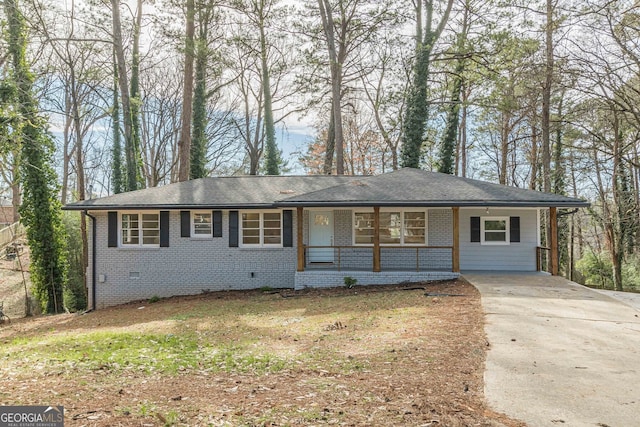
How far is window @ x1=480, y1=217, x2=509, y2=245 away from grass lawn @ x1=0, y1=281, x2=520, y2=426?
4.91 metres

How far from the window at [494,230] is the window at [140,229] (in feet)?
35.8

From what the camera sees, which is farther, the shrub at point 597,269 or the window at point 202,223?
the shrub at point 597,269

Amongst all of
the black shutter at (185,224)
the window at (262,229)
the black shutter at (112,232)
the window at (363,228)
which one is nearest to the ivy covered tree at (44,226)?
the black shutter at (112,232)

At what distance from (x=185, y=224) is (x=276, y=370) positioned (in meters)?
9.83

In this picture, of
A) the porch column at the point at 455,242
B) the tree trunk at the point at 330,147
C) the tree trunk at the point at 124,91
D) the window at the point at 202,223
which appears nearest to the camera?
the porch column at the point at 455,242

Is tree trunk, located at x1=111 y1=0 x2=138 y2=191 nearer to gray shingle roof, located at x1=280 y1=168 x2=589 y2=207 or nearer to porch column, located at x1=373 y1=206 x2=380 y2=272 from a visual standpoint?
gray shingle roof, located at x1=280 y1=168 x2=589 y2=207

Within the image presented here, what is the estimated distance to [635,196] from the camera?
19.5m

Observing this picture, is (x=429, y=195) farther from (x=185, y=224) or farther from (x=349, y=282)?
(x=185, y=224)

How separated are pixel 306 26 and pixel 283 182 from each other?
9.38 m

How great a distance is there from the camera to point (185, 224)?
46.9 ft

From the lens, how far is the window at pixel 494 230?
46.2ft

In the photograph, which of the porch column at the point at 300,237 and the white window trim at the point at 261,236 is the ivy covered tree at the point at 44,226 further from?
the porch column at the point at 300,237

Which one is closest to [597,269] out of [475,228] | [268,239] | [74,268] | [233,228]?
[475,228]

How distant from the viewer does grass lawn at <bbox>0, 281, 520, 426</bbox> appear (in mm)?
3977
